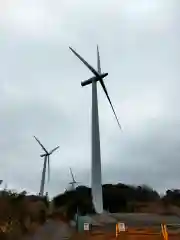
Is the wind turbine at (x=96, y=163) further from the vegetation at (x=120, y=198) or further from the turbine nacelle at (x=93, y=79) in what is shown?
the vegetation at (x=120, y=198)

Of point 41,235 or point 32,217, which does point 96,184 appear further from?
point 41,235

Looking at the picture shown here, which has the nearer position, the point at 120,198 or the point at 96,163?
the point at 96,163

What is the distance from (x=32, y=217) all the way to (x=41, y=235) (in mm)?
6758

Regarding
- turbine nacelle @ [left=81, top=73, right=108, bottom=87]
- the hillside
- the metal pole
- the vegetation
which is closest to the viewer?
the hillside

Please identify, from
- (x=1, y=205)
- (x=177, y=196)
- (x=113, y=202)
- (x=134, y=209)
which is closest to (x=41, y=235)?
(x=1, y=205)

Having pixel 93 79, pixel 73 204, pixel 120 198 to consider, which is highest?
pixel 93 79

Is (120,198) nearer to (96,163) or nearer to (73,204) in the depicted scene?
(73,204)

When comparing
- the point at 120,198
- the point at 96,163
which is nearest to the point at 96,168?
the point at 96,163

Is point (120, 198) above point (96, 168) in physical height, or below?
above

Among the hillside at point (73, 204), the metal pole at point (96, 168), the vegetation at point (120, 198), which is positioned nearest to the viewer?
the hillside at point (73, 204)

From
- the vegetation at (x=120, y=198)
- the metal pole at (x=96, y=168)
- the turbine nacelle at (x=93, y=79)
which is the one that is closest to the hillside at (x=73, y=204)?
the vegetation at (x=120, y=198)

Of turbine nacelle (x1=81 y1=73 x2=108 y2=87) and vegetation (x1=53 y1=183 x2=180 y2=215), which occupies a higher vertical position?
turbine nacelle (x1=81 y1=73 x2=108 y2=87)

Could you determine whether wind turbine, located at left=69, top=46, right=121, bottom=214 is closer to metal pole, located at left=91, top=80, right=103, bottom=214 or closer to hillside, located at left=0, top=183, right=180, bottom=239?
metal pole, located at left=91, top=80, right=103, bottom=214

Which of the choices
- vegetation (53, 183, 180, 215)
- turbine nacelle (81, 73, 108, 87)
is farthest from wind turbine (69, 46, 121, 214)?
vegetation (53, 183, 180, 215)
